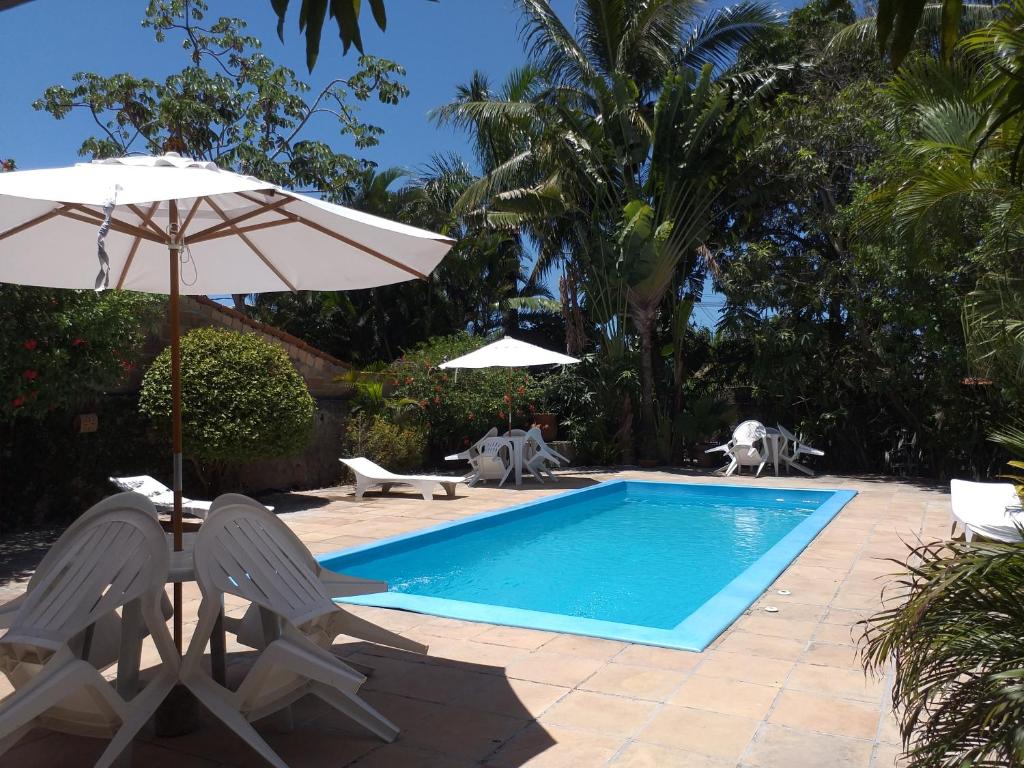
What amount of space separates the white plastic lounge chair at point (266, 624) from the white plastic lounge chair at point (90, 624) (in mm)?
175

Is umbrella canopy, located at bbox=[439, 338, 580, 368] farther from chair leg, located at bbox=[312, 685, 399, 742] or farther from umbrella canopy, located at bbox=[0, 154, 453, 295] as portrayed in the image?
chair leg, located at bbox=[312, 685, 399, 742]

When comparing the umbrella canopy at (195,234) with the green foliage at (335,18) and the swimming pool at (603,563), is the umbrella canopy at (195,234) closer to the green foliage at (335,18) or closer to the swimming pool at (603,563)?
the green foliage at (335,18)

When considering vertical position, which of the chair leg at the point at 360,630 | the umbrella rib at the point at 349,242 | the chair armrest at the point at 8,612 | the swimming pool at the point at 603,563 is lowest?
the swimming pool at the point at 603,563

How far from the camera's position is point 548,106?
17078 millimetres

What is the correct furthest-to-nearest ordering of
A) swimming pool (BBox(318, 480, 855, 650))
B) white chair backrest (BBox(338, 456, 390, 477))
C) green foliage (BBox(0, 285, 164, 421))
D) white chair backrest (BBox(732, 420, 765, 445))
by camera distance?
white chair backrest (BBox(732, 420, 765, 445)) < white chair backrest (BBox(338, 456, 390, 477)) < green foliage (BBox(0, 285, 164, 421)) < swimming pool (BBox(318, 480, 855, 650))

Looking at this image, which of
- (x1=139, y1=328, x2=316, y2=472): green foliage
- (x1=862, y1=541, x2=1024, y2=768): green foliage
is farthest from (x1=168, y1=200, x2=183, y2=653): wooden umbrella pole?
(x1=139, y1=328, x2=316, y2=472): green foliage

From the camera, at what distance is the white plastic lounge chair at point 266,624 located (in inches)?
121

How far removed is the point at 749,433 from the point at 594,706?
488 inches

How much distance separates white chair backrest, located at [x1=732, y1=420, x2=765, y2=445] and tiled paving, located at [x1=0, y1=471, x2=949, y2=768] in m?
9.52

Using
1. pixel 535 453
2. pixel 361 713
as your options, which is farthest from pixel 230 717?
pixel 535 453

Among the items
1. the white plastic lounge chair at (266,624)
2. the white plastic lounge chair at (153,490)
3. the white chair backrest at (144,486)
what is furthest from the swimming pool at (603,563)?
the white chair backrest at (144,486)

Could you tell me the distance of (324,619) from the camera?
3.63 meters

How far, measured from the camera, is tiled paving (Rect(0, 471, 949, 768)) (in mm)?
3314

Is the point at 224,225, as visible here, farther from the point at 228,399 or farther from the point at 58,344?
the point at 228,399
